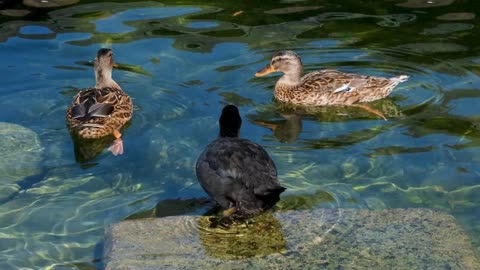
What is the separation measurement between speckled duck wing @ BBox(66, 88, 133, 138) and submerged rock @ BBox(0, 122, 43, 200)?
50 centimetres

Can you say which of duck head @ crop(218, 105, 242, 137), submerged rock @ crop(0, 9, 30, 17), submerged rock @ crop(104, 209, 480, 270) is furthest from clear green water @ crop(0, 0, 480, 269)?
duck head @ crop(218, 105, 242, 137)

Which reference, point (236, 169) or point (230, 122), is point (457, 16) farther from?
point (236, 169)

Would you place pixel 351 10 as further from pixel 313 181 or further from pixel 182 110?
pixel 313 181

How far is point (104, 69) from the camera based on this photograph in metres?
11.6

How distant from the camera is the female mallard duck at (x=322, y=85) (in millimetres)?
11570

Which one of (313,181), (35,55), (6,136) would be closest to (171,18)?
(35,55)

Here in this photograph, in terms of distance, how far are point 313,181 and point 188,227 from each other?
1.80 meters

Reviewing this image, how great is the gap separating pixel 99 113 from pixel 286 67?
8.35 ft

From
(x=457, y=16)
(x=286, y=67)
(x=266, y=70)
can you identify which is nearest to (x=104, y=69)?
(x=266, y=70)

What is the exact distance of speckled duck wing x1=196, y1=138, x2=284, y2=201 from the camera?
8.06 m

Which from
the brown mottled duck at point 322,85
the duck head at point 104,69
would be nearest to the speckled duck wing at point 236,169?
the brown mottled duck at point 322,85

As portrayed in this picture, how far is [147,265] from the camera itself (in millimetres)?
7336

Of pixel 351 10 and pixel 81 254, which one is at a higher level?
pixel 351 10

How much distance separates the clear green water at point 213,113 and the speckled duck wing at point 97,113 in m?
0.17
